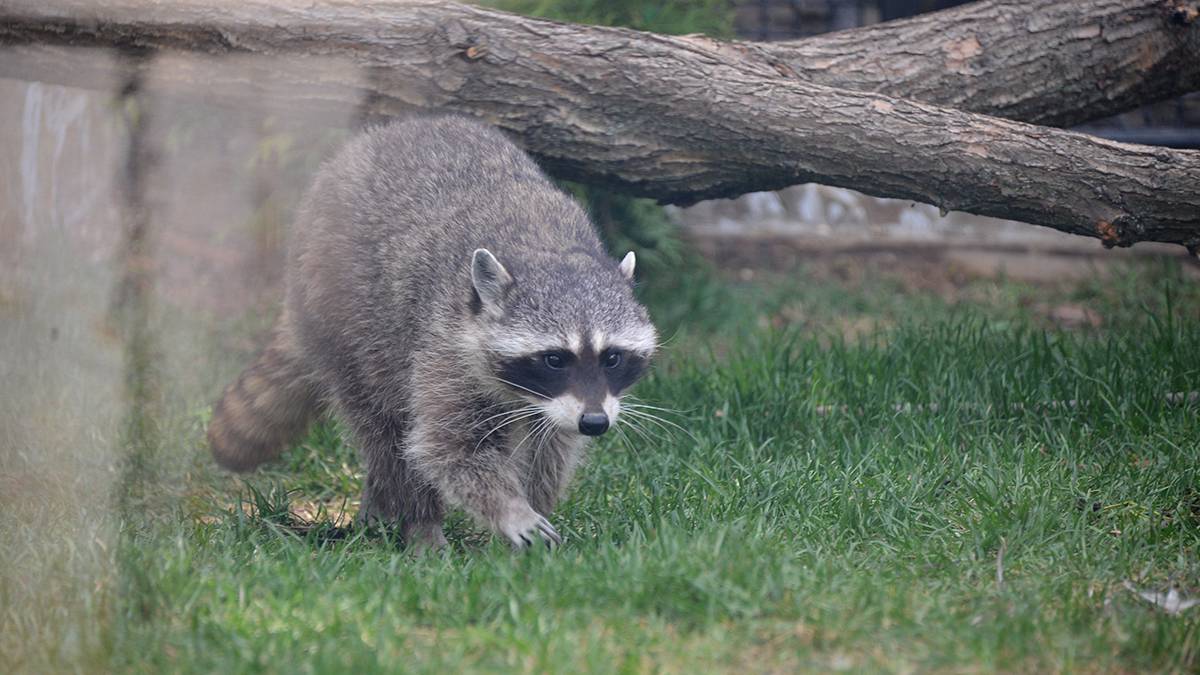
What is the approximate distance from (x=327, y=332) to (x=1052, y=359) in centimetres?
315

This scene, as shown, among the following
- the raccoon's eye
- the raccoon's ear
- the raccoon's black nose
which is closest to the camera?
the raccoon's black nose

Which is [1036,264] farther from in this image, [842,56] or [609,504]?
[609,504]

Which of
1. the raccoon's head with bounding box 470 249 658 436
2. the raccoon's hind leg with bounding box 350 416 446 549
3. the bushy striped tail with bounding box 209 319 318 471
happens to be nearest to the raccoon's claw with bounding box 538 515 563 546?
the raccoon's head with bounding box 470 249 658 436

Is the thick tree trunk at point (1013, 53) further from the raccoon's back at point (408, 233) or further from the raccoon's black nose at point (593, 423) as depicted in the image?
the raccoon's black nose at point (593, 423)

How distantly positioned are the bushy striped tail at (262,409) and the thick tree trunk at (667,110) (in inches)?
46.5

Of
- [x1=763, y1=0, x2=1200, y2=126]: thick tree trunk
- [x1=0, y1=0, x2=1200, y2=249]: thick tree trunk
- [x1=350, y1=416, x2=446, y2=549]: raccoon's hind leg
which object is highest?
[x1=763, y1=0, x2=1200, y2=126]: thick tree trunk

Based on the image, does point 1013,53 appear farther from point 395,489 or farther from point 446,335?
point 395,489

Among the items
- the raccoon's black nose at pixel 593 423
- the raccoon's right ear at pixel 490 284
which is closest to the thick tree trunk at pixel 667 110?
the raccoon's right ear at pixel 490 284

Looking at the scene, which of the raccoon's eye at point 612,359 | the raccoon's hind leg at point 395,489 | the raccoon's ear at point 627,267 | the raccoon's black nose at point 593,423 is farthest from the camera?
the raccoon's ear at point 627,267

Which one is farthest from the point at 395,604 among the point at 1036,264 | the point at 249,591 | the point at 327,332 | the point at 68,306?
the point at 1036,264

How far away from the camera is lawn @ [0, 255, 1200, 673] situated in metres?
3.00

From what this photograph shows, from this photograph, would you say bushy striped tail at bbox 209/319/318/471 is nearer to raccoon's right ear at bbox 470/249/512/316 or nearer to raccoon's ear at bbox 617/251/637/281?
raccoon's right ear at bbox 470/249/512/316

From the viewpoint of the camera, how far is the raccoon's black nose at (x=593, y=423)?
383cm

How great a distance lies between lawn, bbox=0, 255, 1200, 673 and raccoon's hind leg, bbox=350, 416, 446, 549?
104 millimetres
